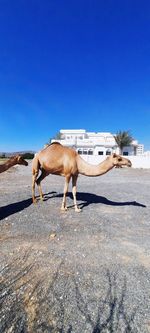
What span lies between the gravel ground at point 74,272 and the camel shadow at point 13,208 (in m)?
0.09

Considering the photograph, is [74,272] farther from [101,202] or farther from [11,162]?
[101,202]

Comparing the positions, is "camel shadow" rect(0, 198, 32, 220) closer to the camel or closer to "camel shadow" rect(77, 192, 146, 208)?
the camel

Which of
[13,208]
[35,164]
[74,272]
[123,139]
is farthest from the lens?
[123,139]

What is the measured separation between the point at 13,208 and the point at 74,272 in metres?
4.16

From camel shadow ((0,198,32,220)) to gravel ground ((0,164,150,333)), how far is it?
0.28ft

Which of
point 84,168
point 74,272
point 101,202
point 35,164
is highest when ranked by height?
point 35,164

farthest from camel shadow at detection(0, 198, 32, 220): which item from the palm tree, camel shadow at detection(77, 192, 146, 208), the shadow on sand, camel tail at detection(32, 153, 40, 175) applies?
the palm tree

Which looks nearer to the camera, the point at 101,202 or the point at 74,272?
the point at 74,272

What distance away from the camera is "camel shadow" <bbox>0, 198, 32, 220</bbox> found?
6.49m

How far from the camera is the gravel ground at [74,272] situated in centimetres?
246

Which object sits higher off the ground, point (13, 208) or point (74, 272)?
point (13, 208)

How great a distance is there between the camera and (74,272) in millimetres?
3424

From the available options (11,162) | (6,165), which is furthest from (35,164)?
(6,165)

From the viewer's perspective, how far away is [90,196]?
948 cm
